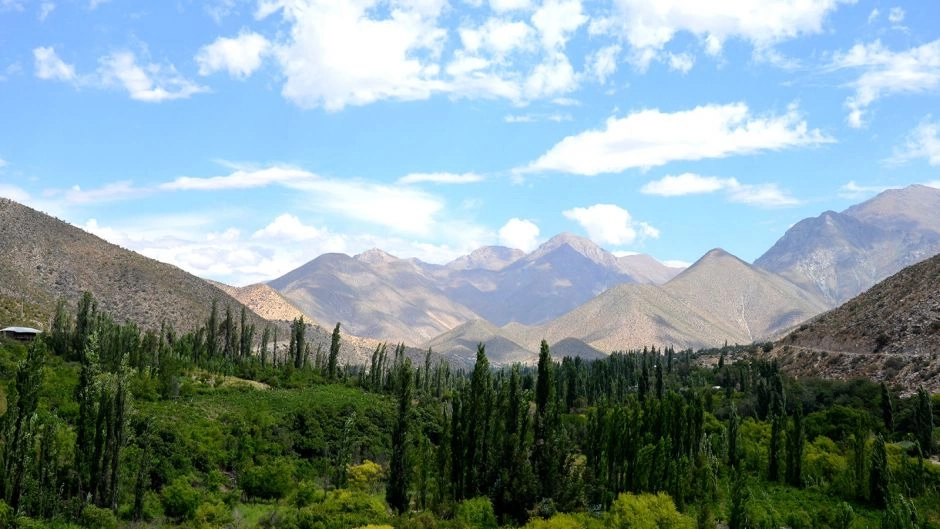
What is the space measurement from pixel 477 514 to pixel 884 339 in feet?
273

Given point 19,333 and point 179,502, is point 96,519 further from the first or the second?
point 19,333

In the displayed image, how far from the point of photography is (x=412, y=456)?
171 feet

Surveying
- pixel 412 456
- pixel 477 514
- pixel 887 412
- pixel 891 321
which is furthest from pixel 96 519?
pixel 891 321

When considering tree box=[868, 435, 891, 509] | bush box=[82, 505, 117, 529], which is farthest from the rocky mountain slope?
tree box=[868, 435, 891, 509]

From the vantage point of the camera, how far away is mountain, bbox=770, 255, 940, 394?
91.4 meters

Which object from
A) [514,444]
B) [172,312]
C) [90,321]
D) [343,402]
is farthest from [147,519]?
[172,312]

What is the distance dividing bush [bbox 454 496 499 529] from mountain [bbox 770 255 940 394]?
64514mm

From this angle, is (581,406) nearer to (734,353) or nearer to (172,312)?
(734,353)

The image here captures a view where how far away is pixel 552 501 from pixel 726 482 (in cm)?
1994

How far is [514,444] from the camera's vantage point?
45906mm

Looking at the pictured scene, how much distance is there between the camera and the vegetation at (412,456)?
1651 inches

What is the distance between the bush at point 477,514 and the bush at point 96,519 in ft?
62.4

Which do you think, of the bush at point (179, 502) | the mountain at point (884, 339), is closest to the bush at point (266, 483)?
the bush at point (179, 502)

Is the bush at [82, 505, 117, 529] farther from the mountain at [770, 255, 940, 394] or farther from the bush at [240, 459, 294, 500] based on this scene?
the mountain at [770, 255, 940, 394]
